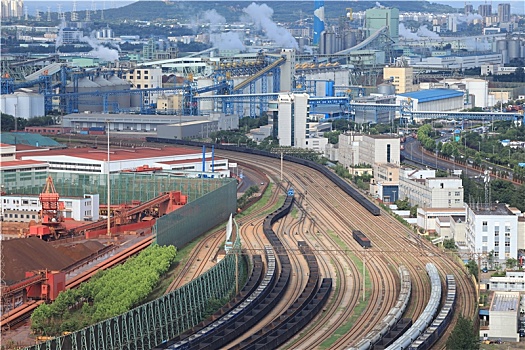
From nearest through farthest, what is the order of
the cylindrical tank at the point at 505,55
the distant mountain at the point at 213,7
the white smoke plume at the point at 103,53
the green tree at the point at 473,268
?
the green tree at the point at 473,268
the white smoke plume at the point at 103,53
the cylindrical tank at the point at 505,55
the distant mountain at the point at 213,7

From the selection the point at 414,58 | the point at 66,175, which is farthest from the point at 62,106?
the point at 414,58

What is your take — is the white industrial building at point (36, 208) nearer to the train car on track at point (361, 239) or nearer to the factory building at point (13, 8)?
the train car on track at point (361, 239)

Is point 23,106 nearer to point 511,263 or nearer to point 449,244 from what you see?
point 449,244

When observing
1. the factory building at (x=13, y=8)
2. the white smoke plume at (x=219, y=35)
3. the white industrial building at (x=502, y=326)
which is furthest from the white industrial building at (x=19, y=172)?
the factory building at (x=13, y=8)

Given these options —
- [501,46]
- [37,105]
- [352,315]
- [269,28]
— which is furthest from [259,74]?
[269,28]

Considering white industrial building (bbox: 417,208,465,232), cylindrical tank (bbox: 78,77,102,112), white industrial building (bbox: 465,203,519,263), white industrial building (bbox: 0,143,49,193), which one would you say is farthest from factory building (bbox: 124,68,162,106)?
white industrial building (bbox: 465,203,519,263)

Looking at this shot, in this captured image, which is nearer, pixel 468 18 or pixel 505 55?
pixel 505 55

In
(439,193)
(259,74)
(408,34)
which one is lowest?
(439,193)
